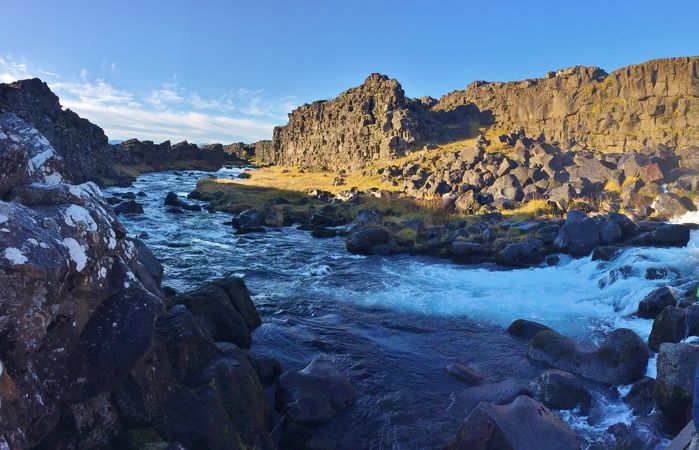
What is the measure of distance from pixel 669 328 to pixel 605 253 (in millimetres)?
11133

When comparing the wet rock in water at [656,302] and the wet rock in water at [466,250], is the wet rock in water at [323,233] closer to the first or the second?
the wet rock in water at [466,250]

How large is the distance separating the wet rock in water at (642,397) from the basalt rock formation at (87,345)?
865 centimetres

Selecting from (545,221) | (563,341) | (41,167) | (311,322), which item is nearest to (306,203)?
(545,221)

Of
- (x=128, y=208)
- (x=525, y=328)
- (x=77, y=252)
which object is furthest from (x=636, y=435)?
(x=128, y=208)

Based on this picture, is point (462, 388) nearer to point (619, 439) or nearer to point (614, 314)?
point (619, 439)

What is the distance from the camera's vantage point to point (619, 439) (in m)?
9.48

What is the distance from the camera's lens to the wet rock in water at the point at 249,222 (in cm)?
3559

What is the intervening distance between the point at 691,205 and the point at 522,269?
14416mm

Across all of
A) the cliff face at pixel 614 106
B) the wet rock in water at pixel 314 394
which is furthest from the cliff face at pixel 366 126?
the wet rock in water at pixel 314 394

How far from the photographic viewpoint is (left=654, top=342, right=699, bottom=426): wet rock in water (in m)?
9.72

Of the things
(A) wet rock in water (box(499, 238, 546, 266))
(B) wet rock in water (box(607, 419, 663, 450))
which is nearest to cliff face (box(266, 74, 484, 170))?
(A) wet rock in water (box(499, 238, 546, 266))

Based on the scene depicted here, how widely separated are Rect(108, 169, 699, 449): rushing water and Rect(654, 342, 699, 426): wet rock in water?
919mm

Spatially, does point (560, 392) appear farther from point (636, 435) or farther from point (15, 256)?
point (15, 256)

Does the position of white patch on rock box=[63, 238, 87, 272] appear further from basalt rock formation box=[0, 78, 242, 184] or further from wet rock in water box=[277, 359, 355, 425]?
basalt rock formation box=[0, 78, 242, 184]
